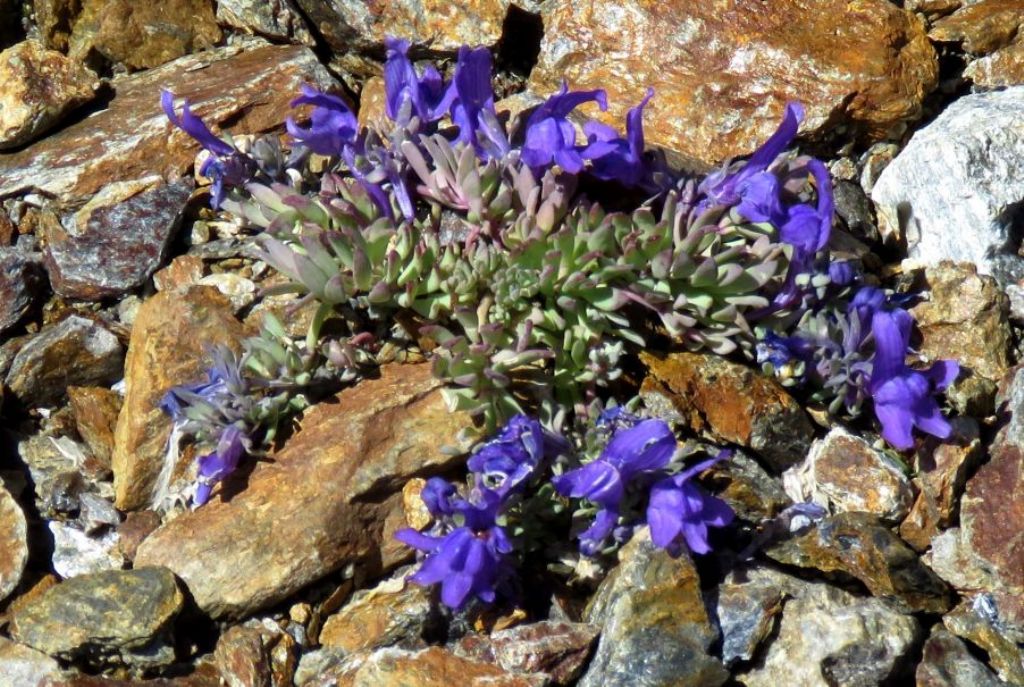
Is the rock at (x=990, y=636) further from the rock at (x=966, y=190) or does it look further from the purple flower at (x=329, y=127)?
the purple flower at (x=329, y=127)

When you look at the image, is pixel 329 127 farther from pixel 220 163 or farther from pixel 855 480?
pixel 855 480

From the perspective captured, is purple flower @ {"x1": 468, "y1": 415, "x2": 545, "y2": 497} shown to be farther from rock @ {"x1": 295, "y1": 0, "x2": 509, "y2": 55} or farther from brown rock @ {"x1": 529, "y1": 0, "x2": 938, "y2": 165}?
rock @ {"x1": 295, "y1": 0, "x2": 509, "y2": 55}

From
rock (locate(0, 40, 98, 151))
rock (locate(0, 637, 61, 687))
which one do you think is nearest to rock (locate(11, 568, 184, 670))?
rock (locate(0, 637, 61, 687))

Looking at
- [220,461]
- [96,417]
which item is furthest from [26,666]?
[96,417]

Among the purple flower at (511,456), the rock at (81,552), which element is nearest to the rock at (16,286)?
the rock at (81,552)

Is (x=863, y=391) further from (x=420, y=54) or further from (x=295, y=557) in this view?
(x=420, y=54)
